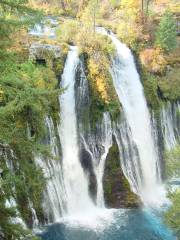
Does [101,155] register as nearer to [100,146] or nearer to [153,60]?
[100,146]

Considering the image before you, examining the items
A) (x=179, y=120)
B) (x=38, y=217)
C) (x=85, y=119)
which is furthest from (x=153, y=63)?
(x=38, y=217)

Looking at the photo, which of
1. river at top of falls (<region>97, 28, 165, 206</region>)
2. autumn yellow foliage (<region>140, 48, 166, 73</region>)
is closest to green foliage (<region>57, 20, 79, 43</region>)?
river at top of falls (<region>97, 28, 165, 206</region>)

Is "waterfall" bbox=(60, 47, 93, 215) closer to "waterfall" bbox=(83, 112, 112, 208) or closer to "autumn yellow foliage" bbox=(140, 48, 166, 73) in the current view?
"waterfall" bbox=(83, 112, 112, 208)

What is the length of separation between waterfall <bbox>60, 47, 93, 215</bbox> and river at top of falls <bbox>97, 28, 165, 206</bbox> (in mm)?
3204

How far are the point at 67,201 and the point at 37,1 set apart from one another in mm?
26673

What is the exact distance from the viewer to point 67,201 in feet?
69.7

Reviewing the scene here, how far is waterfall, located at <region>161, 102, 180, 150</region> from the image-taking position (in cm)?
2720

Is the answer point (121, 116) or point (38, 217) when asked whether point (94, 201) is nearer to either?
point (38, 217)

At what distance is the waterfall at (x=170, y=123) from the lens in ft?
89.2

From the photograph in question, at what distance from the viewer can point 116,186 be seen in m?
22.5

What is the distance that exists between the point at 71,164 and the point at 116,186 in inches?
103

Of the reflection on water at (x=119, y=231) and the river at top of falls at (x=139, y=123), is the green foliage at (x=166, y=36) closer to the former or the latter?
the river at top of falls at (x=139, y=123)

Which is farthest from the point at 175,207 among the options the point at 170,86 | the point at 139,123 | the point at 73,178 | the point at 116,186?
the point at 170,86

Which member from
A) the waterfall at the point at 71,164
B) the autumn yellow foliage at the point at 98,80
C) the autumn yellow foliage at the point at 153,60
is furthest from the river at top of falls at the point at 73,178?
the autumn yellow foliage at the point at 153,60
